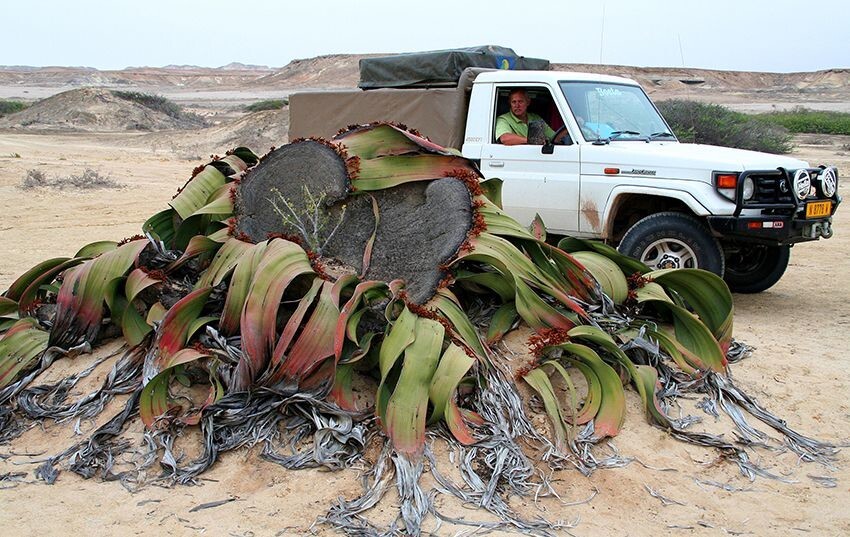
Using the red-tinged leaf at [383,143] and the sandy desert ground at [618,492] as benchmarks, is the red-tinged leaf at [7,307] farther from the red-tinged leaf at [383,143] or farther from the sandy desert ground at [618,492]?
the red-tinged leaf at [383,143]

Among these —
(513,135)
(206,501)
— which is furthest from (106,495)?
(513,135)

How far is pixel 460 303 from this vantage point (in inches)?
170

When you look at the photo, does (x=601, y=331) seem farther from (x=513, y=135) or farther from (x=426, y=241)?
(x=513, y=135)

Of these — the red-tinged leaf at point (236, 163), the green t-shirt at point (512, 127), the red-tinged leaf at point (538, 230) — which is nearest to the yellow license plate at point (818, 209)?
the green t-shirt at point (512, 127)

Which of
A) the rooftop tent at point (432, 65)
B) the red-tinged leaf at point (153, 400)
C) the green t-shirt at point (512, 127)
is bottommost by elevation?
the red-tinged leaf at point (153, 400)

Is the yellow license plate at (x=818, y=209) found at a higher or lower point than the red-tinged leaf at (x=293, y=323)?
higher

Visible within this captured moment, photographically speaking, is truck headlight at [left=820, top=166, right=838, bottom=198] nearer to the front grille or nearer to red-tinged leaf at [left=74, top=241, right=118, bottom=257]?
the front grille

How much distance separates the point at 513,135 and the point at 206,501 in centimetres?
449

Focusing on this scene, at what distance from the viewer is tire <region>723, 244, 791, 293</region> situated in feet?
23.2

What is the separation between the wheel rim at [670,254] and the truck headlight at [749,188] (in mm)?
576

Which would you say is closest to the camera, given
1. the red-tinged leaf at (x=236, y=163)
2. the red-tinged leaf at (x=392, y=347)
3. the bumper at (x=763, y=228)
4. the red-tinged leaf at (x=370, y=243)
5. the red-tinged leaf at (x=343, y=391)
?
the red-tinged leaf at (x=392, y=347)

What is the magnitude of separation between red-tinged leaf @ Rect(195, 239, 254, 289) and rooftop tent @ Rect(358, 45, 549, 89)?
3.99 m

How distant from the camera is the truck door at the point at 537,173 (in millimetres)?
6848

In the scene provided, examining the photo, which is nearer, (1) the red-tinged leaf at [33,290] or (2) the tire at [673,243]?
(1) the red-tinged leaf at [33,290]
